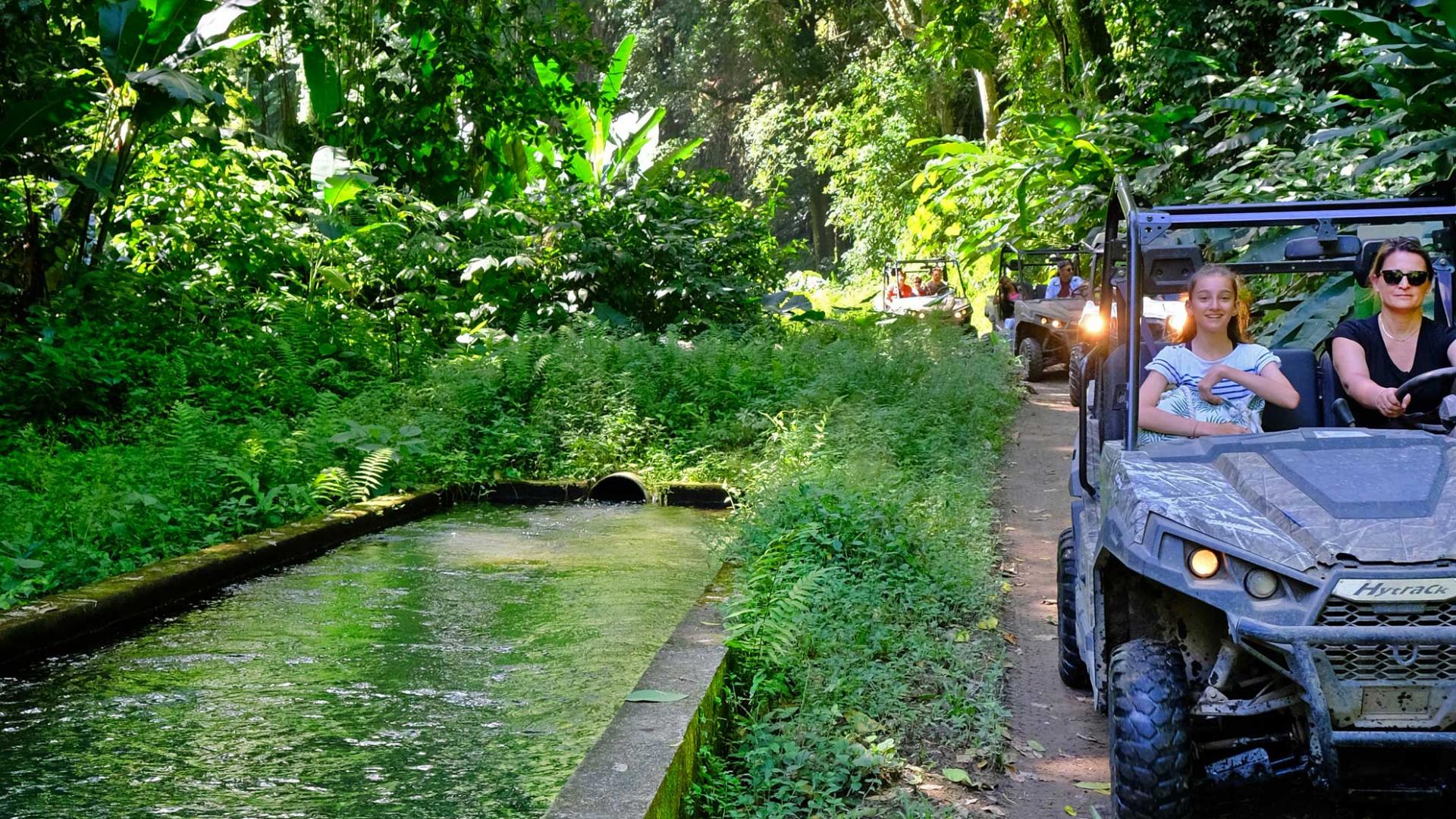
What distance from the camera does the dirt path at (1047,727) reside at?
4.27 m

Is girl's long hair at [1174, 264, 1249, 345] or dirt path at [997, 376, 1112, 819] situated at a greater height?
girl's long hair at [1174, 264, 1249, 345]

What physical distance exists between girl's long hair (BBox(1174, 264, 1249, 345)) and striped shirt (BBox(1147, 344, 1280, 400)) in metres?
0.07

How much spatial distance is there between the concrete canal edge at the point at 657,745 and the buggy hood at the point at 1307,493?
1.49 meters

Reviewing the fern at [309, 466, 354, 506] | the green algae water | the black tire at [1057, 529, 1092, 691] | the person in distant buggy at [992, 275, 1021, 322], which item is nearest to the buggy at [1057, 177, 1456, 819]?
the black tire at [1057, 529, 1092, 691]

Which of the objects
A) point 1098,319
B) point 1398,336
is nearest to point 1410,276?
point 1398,336

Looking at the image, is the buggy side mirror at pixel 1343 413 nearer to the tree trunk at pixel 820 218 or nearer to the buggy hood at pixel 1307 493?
the buggy hood at pixel 1307 493

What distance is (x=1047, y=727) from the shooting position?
17.2 feet

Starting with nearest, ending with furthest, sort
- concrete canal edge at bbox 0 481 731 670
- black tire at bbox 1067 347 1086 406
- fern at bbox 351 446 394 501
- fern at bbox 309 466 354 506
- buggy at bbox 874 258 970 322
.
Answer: concrete canal edge at bbox 0 481 731 670 → fern at bbox 309 466 354 506 → fern at bbox 351 446 394 501 → black tire at bbox 1067 347 1086 406 → buggy at bbox 874 258 970 322

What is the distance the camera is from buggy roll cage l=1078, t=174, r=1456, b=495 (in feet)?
14.3

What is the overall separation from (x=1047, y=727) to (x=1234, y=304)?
68.1 inches

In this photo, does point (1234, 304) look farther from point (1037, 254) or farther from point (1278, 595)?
point (1037, 254)

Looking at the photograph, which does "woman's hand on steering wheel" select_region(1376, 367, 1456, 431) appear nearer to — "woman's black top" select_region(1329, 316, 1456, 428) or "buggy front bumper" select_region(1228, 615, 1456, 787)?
"woman's black top" select_region(1329, 316, 1456, 428)

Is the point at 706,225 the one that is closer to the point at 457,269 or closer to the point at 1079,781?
the point at 457,269

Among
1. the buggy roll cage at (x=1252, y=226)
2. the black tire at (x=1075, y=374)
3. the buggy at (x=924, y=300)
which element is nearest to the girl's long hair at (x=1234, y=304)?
the buggy roll cage at (x=1252, y=226)
